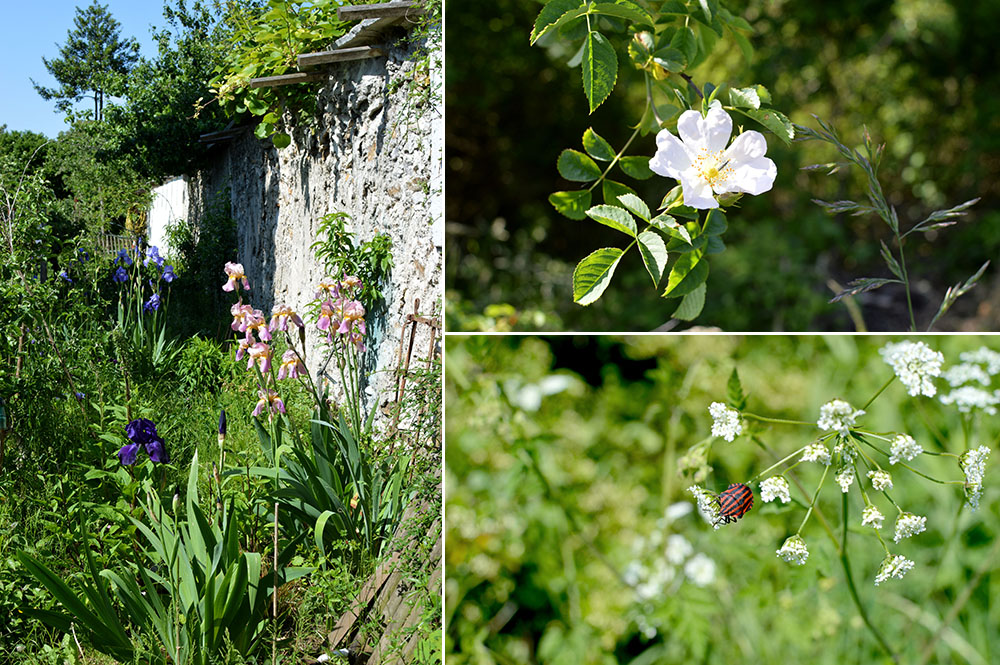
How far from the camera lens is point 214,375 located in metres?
2.99

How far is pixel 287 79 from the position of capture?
7.21 ft

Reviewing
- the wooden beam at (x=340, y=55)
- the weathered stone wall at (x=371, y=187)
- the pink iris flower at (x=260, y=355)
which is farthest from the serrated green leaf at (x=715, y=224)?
the wooden beam at (x=340, y=55)

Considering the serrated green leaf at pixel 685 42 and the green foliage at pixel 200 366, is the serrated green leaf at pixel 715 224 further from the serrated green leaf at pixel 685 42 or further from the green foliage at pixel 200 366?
the green foliage at pixel 200 366

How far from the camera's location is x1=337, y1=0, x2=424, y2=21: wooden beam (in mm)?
1584

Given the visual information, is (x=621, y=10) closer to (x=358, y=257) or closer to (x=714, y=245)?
(x=714, y=245)

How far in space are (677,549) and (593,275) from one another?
590 mm

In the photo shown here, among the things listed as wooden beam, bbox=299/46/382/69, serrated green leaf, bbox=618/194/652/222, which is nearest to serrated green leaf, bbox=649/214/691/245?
serrated green leaf, bbox=618/194/652/222

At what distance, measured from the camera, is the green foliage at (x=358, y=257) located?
6.46 feet

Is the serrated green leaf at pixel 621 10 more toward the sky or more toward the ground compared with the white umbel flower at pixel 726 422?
more toward the sky

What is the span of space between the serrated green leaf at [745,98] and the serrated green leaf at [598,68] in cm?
11

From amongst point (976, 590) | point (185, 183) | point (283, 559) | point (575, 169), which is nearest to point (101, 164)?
point (185, 183)

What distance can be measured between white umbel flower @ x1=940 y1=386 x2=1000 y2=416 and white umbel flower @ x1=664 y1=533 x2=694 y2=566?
0.40m

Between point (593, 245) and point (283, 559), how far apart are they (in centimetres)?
176

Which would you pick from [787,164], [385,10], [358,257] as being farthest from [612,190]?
[787,164]
